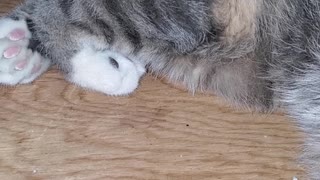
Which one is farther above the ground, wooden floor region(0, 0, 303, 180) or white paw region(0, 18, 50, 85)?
white paw region(0, 18, 50, 85)

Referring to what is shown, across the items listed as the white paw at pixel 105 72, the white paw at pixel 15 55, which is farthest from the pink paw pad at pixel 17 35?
the white paw at pixel 105 72

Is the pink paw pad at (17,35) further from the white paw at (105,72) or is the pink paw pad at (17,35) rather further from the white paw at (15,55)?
the white paw at (105,72)

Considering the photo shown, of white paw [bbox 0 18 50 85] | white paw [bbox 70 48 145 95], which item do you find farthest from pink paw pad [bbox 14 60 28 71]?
white paw [bbox 70 48 145 95]

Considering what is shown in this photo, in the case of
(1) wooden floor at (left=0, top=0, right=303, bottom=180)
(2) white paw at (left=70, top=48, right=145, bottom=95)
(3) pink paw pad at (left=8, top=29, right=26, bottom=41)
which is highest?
(3) pink paw pad at (left=8, top=29, right=26, bottom=41)

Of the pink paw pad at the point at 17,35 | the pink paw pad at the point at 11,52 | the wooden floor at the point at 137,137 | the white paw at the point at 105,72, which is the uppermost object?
the pink paw pad at the point at 17,35

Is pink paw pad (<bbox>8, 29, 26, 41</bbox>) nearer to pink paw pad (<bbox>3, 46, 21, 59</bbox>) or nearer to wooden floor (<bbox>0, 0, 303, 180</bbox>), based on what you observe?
pink paw pad (<bbox>3, 46, 21, 59</bbox>)

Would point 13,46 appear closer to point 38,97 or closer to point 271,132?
point 38,97
